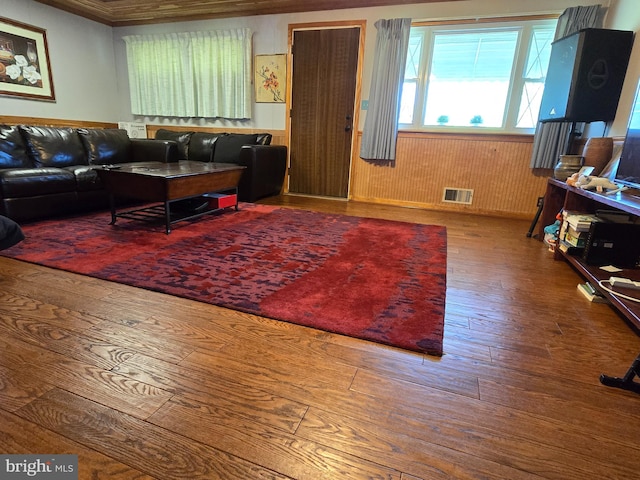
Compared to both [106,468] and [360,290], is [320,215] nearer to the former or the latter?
[360,290]

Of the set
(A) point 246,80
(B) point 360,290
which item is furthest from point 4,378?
(A) point 246,80

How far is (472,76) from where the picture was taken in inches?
153

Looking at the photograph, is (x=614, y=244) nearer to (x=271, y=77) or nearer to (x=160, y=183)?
(x=160, y=183)

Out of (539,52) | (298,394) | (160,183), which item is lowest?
(298,394)

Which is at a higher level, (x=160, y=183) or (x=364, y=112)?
(x=364, y=112)

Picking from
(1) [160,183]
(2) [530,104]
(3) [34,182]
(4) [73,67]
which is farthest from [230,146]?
(2) [530,104]

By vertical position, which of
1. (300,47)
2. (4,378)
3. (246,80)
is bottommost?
(4,378)

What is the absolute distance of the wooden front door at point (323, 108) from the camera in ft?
14.0

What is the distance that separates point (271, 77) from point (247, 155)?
151 centimetres

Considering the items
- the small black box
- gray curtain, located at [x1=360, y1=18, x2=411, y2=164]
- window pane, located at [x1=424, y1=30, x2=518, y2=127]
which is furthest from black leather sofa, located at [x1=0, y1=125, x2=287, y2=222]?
the small black box

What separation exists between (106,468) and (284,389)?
1.63 feet

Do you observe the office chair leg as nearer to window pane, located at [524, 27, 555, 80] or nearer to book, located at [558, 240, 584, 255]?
book, located at [558, 240, 584, 255]

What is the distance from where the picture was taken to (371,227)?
323cm

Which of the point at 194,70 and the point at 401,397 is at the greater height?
the point at 194,70
